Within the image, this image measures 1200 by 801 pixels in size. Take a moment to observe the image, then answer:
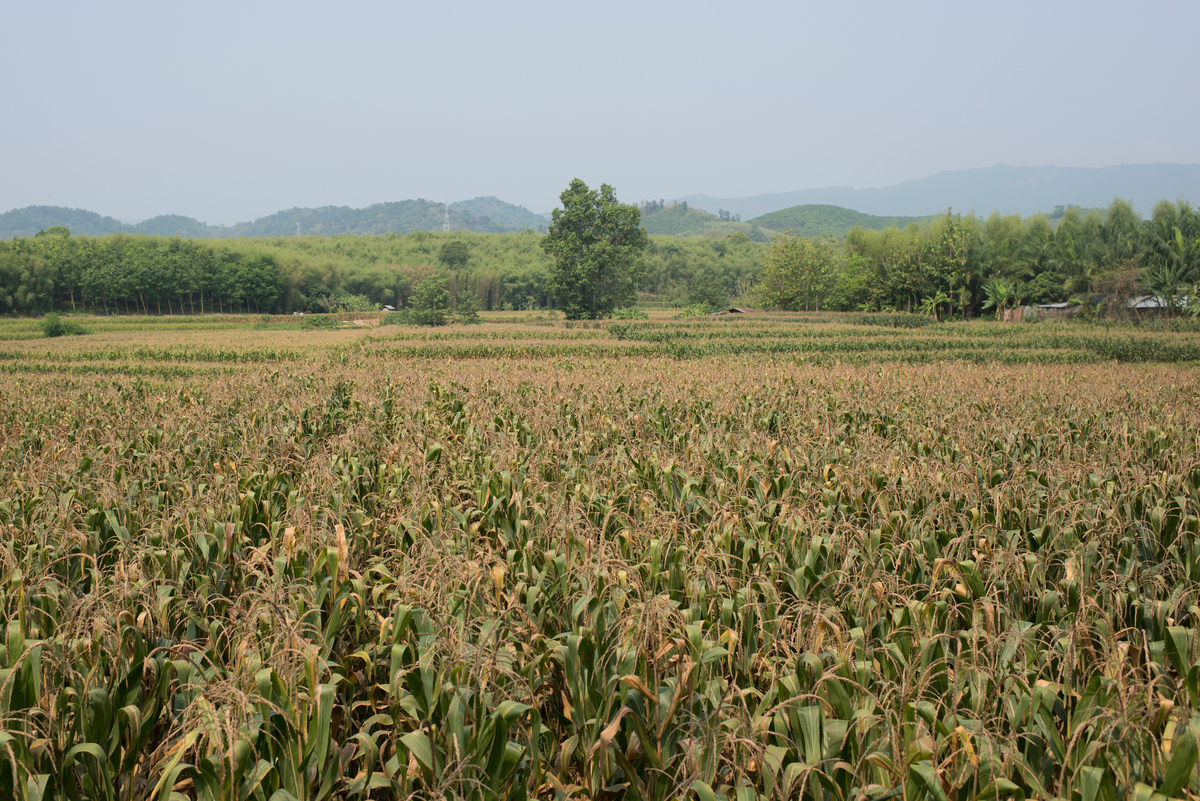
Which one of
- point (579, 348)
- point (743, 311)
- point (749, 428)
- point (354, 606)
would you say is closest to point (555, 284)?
point (743, 311)

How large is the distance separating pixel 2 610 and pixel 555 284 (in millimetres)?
67628

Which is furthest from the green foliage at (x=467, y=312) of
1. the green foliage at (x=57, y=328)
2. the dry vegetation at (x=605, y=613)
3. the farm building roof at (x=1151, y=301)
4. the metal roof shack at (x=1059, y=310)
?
the dry vegetation at (x=605, y=613)

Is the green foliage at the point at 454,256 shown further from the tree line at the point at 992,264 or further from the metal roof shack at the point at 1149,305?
the metal roof shack at the point at 1149,305

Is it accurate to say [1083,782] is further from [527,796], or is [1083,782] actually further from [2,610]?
[2,610]

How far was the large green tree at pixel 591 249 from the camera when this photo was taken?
6938 cm

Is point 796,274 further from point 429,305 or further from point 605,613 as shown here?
point 605,613

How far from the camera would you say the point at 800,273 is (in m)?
80.1

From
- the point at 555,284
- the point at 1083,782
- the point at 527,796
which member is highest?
the point at 555,284

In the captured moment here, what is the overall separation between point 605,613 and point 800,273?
82.2 m

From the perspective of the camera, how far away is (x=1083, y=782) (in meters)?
2.21

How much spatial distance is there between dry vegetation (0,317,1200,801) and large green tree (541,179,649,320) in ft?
196

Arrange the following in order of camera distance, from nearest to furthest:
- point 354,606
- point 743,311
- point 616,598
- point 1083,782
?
point 1083,782 → point 616,598 → point 354,606 → point 743,311

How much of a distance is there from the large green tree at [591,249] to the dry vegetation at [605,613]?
59865 millimetres

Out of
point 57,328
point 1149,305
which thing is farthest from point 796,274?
point 57,328
